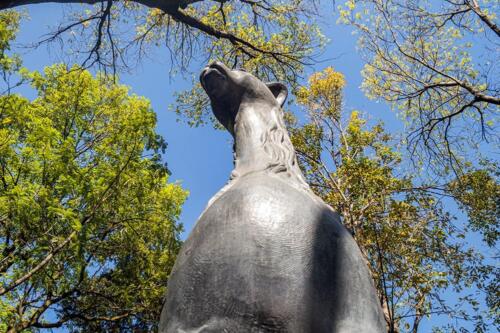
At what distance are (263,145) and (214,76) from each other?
2.16 ft

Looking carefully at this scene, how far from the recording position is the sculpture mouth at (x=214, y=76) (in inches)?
128

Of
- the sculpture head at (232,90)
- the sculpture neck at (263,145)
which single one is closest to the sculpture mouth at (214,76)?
the sculpture head at (232,90)

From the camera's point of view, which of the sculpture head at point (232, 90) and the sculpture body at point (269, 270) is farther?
the sculpture head at point (232, 90)

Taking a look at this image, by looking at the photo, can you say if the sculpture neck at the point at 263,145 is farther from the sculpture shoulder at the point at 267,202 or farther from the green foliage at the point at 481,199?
the green foliage at the point at 481,199

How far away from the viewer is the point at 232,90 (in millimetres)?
3279

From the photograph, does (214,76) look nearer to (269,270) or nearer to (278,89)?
(278,89)

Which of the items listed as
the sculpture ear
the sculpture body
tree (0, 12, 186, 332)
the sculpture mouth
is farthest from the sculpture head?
tree (0, 12, 186, 332)

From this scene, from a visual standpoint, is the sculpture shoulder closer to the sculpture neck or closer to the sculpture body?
the sculpture body

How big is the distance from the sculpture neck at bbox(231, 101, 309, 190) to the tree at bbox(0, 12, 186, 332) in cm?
642

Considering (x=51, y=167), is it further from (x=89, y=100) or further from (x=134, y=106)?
(x=134, y=106)

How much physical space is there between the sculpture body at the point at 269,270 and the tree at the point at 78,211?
695 centimetres

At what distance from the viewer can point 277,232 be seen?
88.3 inches

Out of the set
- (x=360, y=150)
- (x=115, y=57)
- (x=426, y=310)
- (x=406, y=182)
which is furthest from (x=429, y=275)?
(x=115, y=57)

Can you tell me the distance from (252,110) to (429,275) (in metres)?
9.88
